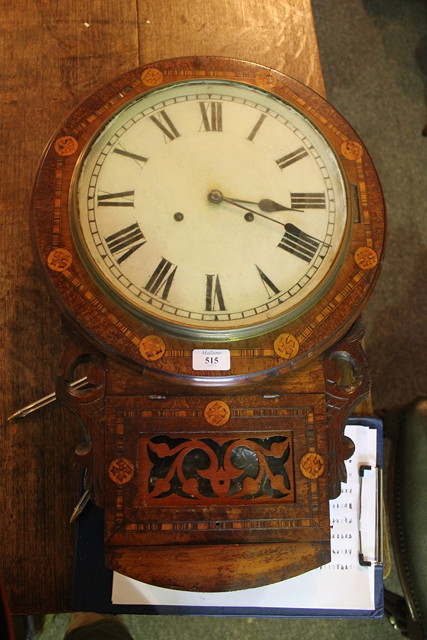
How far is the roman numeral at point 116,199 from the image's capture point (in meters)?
1.08

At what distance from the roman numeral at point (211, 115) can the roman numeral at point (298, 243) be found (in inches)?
9.6

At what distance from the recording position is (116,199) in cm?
109

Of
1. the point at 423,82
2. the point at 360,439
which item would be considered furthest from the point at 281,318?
the point at 423,82

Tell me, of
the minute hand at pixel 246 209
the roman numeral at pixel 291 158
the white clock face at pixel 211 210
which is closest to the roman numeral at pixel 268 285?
the white clock face at pixel 211 210

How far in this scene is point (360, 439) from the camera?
1334 millimetres

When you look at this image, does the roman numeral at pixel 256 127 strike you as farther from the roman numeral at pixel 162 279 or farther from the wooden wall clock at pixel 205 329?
the roman numeral at pixel 162 279

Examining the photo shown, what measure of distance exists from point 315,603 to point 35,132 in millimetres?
1228

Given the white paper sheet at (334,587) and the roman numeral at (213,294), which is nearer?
the roman numeral at (213,294)

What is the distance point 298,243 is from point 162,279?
26 cm

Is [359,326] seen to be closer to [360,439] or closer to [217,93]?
[360,439]

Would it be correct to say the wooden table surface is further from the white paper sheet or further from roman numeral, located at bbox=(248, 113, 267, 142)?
roman numeral, located at bbox=(248, 113, 267, 142)

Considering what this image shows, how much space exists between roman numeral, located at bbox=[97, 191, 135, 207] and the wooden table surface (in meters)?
0.36

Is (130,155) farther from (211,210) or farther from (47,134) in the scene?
(47,134)

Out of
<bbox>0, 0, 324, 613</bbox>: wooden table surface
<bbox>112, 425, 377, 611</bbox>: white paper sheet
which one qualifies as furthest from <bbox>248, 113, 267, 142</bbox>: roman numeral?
<bbox>112, 425, 377, 611</bbox>: white paper sheet
